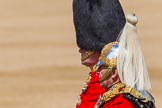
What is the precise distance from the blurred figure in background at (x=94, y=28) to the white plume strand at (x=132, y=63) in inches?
16.4

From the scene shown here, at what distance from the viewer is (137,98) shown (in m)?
4.56

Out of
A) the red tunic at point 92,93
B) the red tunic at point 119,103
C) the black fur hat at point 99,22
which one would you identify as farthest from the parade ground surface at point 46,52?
the red tunic at point 119,103

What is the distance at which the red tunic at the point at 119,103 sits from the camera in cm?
449

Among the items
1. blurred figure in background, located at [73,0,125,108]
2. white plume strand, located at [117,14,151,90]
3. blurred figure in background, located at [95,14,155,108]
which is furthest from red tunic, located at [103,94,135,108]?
blurred figure in background, located at [73,0,125,108]

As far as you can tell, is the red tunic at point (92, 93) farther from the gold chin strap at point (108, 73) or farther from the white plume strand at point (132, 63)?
the white plume strand at point (132, 63)

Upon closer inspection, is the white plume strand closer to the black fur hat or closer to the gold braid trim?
the gold braid trim

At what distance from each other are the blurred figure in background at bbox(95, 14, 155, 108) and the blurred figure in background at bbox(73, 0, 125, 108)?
0.35m

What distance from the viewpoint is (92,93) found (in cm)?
532

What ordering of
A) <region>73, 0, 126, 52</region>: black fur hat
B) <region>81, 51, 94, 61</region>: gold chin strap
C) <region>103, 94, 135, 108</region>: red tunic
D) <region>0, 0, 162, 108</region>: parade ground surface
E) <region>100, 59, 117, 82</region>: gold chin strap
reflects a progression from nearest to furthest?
<region>103, 94, 135, 108</region>: red tunic, <region>100, 59, 117, 82</region>: gold chin strap, <region>73, 0, 126, 52</region>: black fur hat, <region>81, 51, 94, 61</region>: gold chin strap, <region>0, 0, 162, 108</region>: parade ground surface

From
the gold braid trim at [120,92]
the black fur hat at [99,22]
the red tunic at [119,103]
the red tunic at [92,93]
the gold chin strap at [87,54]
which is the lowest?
the red tunic at [92,93]

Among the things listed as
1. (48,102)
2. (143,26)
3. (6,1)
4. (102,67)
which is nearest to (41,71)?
(48,102)

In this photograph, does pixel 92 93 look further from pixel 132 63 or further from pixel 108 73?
pixel 132 63

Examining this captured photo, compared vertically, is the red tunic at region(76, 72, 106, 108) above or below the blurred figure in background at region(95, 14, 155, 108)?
below

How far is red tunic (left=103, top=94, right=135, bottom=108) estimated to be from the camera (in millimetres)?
4495
